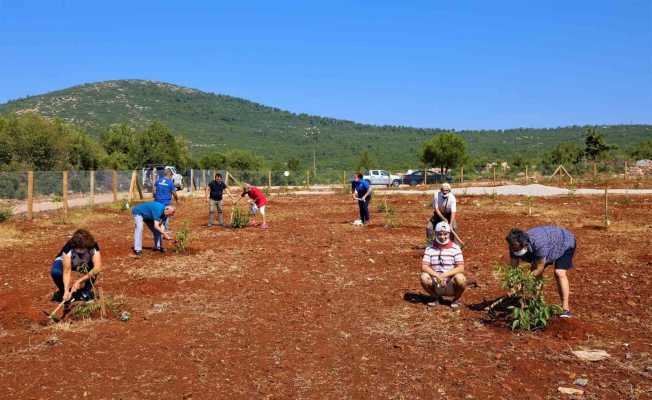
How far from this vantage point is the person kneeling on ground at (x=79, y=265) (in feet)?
23.4

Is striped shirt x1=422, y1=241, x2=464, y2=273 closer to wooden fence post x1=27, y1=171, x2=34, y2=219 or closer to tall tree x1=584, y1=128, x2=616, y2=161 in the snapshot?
wooden fence post x1=27, y1=171, x2=34, y2=219

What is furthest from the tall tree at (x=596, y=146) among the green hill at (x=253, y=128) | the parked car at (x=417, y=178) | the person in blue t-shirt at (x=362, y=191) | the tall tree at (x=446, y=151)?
the person in blue t-shirt at (x=362, y=191)

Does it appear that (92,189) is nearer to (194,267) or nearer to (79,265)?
(194,267)

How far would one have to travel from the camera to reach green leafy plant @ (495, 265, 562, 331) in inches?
257

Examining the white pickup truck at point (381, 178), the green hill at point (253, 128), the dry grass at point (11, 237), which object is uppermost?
the green hill at point (253, 128)

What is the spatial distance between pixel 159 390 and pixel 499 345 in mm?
3390

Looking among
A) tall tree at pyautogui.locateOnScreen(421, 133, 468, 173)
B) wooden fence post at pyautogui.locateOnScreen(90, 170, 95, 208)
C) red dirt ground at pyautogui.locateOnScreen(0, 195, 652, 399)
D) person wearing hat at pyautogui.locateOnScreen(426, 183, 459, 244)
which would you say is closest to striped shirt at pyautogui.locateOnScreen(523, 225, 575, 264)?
red dirt ground at pyautogui.locateOnScreen(0, 195, 652, 399)

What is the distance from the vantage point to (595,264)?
34.0 feet

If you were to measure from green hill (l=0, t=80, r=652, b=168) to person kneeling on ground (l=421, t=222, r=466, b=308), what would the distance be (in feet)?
250

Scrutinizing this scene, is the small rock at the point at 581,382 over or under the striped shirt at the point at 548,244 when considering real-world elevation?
under

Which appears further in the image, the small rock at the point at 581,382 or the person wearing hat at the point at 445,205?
the person wearing hat at the point at 445,205

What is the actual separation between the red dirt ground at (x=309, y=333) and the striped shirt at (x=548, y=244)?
75 cm

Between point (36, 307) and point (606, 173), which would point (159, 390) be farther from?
point (606, 173)

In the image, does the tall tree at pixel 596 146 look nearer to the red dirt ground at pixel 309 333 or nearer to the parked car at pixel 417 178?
the parked car at pixel 417 178
